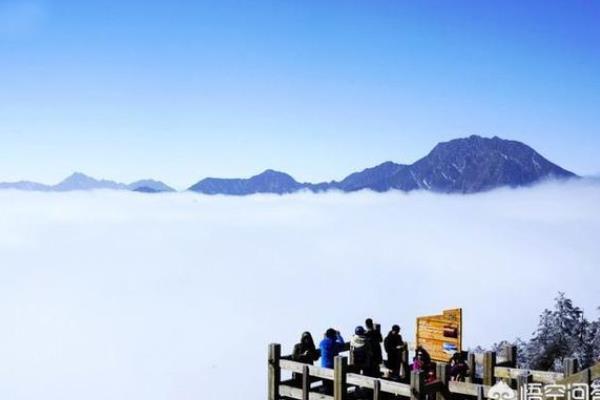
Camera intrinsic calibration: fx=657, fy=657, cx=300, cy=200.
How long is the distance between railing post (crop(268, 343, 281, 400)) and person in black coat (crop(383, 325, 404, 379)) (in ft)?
8.57

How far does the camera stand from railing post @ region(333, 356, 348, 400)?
14.1m

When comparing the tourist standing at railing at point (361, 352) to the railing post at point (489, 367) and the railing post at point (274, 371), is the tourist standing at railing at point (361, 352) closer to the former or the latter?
the railing post at point (274, 371)

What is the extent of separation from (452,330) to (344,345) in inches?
104

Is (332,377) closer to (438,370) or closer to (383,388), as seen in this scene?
(383,388)

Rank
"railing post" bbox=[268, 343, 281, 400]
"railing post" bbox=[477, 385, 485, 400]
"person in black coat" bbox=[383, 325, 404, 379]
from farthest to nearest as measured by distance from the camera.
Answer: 1. "railing post" bbox=[268, 343, 281, 400]
2. "person in black coat" bbox=[383, 325, 404, 379]
3. "railing post" bbox=[477, 385, 485, 400]

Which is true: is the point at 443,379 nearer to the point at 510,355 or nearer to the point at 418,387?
the point at 418,387

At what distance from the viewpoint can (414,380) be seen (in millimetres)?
12812

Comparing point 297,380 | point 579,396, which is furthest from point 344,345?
point 579,396

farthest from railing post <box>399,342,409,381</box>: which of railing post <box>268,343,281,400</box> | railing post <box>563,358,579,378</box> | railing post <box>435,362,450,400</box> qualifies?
railing post <box>563,358,579,378</box>

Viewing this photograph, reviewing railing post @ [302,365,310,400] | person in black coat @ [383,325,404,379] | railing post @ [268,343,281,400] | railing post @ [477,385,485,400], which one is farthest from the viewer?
railing post @ [268,343,281,400]

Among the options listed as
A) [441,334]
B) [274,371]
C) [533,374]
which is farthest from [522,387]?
[274,371]

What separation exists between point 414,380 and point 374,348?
2.74m

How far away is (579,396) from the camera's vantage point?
1123cm

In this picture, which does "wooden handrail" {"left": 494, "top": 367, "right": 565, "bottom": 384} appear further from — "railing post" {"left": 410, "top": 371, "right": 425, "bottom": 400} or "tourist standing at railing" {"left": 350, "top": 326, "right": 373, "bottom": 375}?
"tourist standing at railing" {"left": 350, "top": 326, "right": 373, "bottom": 375}
